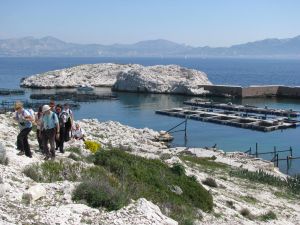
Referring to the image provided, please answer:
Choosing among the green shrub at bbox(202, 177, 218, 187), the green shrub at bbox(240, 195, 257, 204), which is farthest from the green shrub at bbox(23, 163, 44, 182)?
the green shrub at bbox(240, 195, 257, 204)

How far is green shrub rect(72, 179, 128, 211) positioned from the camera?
1129 centimetres

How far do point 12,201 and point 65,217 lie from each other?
1268mm

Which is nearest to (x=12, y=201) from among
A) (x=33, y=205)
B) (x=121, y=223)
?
(x=33, y=205)

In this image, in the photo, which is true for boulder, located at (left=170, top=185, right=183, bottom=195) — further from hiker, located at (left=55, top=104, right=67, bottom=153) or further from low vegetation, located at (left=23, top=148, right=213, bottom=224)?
hiker, located at (left=55, top=104, right=67, bottom=153)

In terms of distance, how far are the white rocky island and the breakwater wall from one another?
4105mm

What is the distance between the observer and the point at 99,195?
447 inches

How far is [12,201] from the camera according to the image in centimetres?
1059

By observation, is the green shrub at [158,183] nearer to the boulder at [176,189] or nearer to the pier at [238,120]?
the boulder at [176,189]

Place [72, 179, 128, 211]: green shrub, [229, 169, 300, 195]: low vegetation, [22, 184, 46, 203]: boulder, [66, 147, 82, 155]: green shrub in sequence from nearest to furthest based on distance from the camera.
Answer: [22, 184, 46, 203]: boulder < [72, 179, 128, 211]: green shrub < [66, 147, 82, 155]: green shrub < [229, 169, 300, 195]: low vegetation

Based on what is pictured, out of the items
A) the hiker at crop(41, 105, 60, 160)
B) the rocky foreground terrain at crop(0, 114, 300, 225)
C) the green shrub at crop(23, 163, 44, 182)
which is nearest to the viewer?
the rocky foreground terrain at crop(0, 114, 300, 225)

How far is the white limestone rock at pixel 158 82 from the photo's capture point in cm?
10238

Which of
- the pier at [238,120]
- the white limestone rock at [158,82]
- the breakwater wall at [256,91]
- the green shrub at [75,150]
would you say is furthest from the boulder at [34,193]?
the white limestone rock at [158,82]

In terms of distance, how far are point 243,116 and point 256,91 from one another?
33.4m

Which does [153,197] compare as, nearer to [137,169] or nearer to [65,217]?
[137,169]
